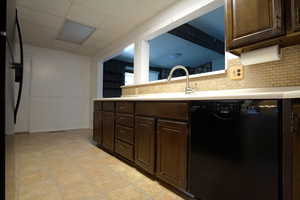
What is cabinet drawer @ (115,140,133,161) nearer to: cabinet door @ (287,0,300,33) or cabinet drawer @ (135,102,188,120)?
cabinet drawer @ (135,102,188,120)

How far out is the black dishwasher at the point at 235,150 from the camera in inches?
33.9

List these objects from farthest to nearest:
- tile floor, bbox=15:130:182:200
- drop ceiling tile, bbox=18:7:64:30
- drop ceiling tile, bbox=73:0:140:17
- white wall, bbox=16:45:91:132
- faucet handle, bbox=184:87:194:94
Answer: white wall, bbox=16:45:91:132 < drop ceiling tile, bbox=18:7:64:30 < drop ceiling tile, bbox=73:0:140:17 < faucet handle, bbox=184:87:194:94 < tile floor, bbox=15:130:182:200

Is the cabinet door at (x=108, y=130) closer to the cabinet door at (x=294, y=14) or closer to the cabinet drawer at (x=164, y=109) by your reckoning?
the cabinet drawer at (x=164, y=109)

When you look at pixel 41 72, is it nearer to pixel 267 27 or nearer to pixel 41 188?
pixel 41 188

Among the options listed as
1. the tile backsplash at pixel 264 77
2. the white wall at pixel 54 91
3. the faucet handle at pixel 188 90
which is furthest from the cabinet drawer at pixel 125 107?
the white wall at pixel 54 91

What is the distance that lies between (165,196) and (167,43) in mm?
3789

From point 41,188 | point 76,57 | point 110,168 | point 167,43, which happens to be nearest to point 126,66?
point 76,57

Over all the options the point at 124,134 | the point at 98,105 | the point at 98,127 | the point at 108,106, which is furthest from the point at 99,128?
the point at 124,134

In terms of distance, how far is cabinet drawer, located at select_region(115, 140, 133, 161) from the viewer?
199 centimetres

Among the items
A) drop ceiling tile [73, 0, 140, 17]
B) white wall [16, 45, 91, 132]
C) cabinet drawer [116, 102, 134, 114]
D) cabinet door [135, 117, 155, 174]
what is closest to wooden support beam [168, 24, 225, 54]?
drop ceiling tile [73, 0, 140, 17]

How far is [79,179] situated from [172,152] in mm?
1028

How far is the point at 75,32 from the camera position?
345cm

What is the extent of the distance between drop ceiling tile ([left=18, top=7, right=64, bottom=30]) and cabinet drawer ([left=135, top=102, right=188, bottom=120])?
2.37m

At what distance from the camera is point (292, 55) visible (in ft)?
4.15
